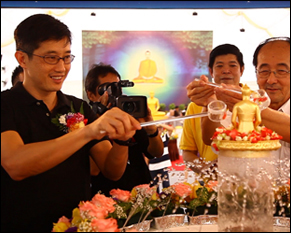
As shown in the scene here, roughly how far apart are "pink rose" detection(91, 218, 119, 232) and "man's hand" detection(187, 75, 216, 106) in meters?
0.94

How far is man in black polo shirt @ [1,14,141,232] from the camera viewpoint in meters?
1.49

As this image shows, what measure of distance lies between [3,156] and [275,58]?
4.52 ft

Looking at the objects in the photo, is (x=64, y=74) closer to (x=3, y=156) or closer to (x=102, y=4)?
(x=3, y=156)

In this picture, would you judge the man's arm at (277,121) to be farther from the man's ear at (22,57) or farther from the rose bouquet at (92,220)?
the man's ear at (22,57)

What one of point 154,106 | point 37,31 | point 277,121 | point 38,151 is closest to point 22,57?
point 37,31

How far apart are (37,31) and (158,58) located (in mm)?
5697

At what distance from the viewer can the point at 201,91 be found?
1980 mm

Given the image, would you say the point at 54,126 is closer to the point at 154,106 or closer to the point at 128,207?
the point at 128,207

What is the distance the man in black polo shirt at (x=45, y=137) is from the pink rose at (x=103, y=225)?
0.33 m

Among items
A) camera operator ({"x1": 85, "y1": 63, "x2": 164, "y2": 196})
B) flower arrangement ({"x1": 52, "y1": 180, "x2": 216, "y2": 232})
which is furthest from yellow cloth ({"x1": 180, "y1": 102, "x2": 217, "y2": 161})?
flower arrangement ({"x1": 52, "y1": 180, "x2": 216, "y2": 232})

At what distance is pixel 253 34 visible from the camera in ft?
22.2

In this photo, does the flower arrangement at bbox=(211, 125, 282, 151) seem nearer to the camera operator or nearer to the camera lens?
the camera lens

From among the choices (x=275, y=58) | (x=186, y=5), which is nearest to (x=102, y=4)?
(x=186, y=5)

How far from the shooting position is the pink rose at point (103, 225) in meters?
1.23
